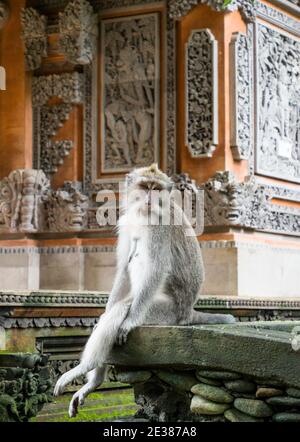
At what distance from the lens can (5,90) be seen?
1427 cm

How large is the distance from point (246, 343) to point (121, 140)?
8314 mm

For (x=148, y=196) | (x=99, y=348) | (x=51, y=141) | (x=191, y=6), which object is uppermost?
(x=191, y=6)

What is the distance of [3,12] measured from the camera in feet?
46.5

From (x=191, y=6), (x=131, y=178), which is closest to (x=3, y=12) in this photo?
(x=191, y=6)

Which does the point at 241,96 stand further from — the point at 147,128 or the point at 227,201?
the point at 227,201

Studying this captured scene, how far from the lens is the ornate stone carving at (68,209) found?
534 inches

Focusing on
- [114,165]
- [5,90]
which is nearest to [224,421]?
[114,165]

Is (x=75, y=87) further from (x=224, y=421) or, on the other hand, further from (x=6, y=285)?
(x=224, y=421)

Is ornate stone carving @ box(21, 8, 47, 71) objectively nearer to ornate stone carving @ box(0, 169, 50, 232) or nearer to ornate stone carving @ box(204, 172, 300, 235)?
ornate stone carving @ box(0, 169, 50, 232)

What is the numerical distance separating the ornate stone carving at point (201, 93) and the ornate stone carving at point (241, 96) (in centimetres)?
23

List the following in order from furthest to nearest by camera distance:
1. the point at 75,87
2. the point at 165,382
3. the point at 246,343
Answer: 1. the point at 75,87
2. the point at 165,382
3. the point at 246,343

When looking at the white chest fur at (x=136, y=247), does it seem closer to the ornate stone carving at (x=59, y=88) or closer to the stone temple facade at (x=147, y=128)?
the stone temple facade at (x=147, y=128)

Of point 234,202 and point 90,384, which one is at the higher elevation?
point 234,202

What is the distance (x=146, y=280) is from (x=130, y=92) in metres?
7.43
